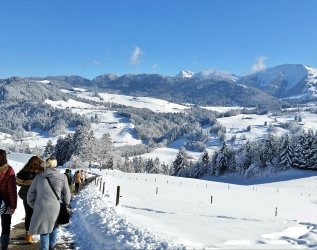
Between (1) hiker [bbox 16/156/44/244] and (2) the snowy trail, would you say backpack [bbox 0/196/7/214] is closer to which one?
(1) hiker [bbox 16/156/44/244]

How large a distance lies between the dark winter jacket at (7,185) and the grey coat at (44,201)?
1.48 feet

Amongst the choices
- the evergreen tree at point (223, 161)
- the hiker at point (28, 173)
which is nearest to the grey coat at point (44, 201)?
the hiker at point (28, 173)

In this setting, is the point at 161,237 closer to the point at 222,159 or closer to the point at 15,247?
the point at 15,247

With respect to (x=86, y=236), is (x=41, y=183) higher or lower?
higher

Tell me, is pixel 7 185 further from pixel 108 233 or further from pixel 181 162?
pixel 181 162

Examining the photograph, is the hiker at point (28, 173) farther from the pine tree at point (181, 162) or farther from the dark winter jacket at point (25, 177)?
the pine tree at point (181, 162)

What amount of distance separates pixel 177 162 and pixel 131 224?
108380 millimetres

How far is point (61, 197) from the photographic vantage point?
11.7m

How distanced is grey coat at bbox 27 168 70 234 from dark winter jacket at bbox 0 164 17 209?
0.45m

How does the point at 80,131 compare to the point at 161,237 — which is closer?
the point at 161,237

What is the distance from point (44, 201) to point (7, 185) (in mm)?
1027

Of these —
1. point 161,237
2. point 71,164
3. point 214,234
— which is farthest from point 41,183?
point 71,164

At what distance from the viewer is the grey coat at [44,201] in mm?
11359

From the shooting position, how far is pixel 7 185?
11.4 m
